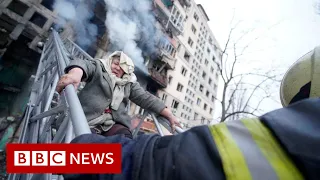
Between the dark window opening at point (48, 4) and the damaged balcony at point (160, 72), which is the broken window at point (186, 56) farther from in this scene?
the dark window opening at point (48, 4)

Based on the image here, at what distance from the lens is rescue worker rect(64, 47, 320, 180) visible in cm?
48

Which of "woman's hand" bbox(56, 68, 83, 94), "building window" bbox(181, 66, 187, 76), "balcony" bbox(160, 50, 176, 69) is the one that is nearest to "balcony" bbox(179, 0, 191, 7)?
"balcony" bbox(160, 50, 176, 69)

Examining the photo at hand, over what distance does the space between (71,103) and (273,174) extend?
3.62 ft

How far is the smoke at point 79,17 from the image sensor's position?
10539 mm

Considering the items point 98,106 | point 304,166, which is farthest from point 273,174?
point 98,106

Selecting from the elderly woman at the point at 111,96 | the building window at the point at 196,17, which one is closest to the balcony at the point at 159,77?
the building window at the point at 196,17

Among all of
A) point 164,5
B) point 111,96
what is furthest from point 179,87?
point 111,96

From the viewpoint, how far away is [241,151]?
51 cm

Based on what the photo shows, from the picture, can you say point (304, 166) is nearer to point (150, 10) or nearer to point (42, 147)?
point (42, 147)

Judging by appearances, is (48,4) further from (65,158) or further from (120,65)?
(65,158)

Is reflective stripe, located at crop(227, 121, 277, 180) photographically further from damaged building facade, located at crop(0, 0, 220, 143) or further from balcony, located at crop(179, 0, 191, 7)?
balcony, located at crop(179, 0, 191, 7)

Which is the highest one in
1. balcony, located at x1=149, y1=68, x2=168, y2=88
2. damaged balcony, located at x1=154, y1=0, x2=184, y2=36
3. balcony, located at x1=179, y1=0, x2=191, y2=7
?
balcony, located at x1=179, y1=0, x2=191, y2=7

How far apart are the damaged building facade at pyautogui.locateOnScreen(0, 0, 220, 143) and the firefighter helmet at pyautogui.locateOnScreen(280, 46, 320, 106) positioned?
4.58m

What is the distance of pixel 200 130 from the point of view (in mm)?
583
